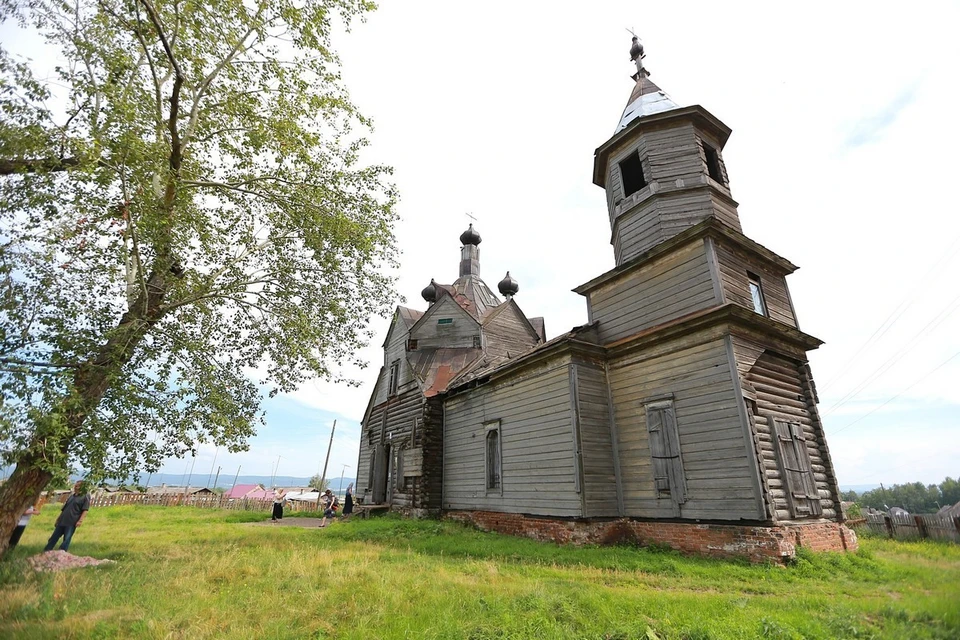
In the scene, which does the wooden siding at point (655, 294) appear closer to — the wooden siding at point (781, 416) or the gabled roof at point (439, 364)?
the wooden siding at point (781, 416)

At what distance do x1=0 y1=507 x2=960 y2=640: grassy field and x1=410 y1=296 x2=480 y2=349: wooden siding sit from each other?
12.8m

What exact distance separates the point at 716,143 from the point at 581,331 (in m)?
8.31

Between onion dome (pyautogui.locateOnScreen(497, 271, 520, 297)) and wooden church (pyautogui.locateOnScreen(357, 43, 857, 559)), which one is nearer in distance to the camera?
wooden church (pyautogui.locateOnScreen(357, 43, 857, 559))

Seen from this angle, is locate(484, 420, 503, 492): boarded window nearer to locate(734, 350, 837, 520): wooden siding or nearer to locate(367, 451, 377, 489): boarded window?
locate(734, 350, 837, 520): wooden siding

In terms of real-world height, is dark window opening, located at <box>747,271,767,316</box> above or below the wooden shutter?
above

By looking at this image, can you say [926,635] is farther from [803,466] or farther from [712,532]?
[803,466]

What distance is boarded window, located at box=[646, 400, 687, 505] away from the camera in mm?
→ 10883

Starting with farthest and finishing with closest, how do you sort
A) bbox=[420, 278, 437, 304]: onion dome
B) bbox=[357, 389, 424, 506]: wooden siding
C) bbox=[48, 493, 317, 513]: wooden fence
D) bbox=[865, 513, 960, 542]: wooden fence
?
bbox=[48, 493, 317, 513]: wooden fence
bbox=[420, 278, 437, 304]: onion dome
bbox=[357, 389, 424, 506]: wooden siding
bbox=[865, 513, 960, 542]: wooden fence

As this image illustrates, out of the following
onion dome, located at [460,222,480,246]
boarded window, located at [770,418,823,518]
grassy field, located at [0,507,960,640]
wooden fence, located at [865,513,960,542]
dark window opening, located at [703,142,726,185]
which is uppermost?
onion dome, located at [460,222,480,246]

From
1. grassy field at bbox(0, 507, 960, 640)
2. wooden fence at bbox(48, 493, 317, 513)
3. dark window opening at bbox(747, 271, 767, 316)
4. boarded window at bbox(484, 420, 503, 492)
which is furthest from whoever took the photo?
wooden fence at bbox(48, 493, 317, 513)

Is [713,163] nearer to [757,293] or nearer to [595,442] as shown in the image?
[757,293]

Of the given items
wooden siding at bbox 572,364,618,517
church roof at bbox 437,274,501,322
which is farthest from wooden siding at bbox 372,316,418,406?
wooden siding at bbox 572,364,618,517

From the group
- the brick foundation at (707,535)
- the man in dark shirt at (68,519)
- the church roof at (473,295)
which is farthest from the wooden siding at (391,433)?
the man in dark shirt at (68,519)

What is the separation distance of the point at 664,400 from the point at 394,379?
1536 cm
